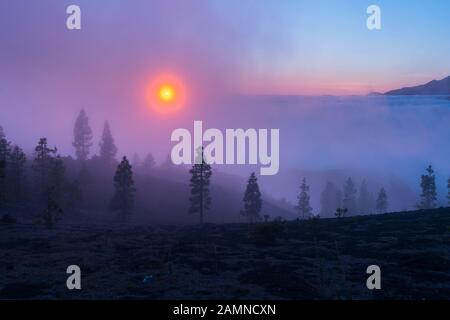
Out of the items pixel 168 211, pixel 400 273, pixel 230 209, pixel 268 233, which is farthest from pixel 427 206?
pixel 400 273

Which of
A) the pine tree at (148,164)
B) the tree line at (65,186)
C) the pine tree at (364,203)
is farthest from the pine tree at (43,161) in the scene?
the pine tree at (364,203)

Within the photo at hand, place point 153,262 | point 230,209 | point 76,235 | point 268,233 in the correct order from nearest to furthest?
point 153,262 < point 268,233 < point 76,235 < point 230,209

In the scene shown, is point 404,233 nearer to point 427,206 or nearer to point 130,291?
point 130,291

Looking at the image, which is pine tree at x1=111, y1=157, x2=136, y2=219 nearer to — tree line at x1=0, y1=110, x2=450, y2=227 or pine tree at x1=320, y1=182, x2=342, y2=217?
tree line at x1=0, y1=110, x2=450, y2=227

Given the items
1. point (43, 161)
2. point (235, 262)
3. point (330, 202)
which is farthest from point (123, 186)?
point (330, 202)

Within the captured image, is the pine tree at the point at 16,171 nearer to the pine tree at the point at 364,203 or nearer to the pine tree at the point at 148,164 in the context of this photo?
the pine tree at the point at 148,164

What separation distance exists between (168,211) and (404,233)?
58.5 m

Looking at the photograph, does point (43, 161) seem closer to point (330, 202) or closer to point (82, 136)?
point (82, 136)

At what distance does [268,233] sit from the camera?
1297 inches

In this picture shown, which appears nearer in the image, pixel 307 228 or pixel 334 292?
pixel 334 292

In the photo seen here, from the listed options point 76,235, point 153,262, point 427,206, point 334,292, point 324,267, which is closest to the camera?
point 334,292

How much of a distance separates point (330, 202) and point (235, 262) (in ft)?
338

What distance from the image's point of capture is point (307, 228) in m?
40.9
